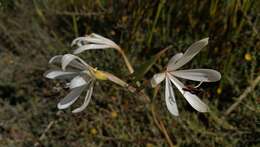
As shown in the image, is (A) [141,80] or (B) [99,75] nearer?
(B) [99,75]

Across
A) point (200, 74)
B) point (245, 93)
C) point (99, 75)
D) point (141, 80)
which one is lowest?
point (245, 93)

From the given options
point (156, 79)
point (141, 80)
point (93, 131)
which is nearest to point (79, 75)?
point (156, 79)

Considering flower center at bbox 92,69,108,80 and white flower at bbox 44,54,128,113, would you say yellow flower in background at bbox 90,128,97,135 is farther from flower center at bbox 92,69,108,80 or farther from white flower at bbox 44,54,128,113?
flower center at bbox 92,69,108,80

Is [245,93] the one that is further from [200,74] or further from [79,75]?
[79,75]

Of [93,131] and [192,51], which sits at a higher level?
[192,51]

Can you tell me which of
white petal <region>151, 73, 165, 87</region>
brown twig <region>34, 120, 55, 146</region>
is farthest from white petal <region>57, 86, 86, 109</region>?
brown twig <region>34, 120, 55, 146</region>

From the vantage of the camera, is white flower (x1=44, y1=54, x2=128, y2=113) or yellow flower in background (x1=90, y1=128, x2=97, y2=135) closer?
white flower (x1=44, y1=54, x2=128, y2=113)

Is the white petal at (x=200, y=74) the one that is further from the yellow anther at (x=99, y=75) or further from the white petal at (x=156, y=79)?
the yellow anther at (x=99, y=75)

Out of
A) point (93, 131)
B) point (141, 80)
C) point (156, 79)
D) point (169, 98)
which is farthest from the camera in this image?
point (93, 131)
